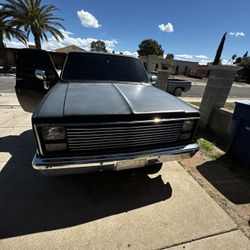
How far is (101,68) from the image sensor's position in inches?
141

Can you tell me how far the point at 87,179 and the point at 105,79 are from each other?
1.91 metres

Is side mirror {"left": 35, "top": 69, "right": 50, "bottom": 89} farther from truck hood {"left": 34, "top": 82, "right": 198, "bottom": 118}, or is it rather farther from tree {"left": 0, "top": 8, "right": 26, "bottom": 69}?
tree {"left": 0, "top": 8, "right": 26, "bottom": 69}

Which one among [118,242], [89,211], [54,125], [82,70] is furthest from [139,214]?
[82,70]

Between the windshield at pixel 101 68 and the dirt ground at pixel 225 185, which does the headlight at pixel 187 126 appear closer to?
the dirt ground at pixel 225 185

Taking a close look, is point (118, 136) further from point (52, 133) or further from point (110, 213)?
point (110, 213)

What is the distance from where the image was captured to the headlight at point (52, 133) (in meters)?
1.89

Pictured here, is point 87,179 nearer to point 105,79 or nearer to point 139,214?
point 139,214

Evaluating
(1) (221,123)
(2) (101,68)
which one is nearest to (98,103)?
(2) (101,68)

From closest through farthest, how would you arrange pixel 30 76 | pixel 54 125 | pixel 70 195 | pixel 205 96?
1. pixel 54 125
2. pixel 70 195
3. pixel 30 76
4. pixel 205 96

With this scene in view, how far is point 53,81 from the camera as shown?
3.59 meters

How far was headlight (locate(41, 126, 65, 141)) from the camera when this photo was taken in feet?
6.19

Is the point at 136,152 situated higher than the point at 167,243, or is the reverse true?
the point at 136,152

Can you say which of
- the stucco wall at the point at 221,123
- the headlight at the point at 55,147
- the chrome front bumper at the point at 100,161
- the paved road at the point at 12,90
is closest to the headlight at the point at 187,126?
the chrome front bumper at the point at 100,161

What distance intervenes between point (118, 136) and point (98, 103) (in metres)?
0.50
